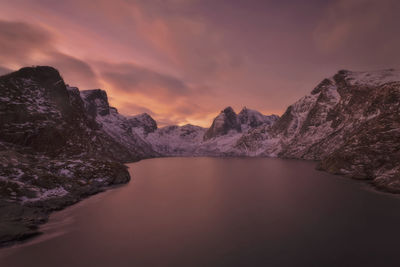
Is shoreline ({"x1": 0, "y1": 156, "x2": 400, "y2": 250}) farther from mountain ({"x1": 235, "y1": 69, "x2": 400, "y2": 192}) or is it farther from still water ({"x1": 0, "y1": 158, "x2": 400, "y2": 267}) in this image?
mountain ({"x1": 235, "y1": 69, "x2": 400, "y2": 192})

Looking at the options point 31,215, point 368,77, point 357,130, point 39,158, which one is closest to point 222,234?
point 31,215

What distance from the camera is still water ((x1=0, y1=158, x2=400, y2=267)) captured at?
15.8 m

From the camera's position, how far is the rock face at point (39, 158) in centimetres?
2503

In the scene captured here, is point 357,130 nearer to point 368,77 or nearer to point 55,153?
point 368,77

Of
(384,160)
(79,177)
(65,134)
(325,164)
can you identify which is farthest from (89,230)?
(325,164)

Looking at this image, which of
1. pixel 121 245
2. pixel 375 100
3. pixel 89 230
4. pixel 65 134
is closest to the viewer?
pixel 121 245

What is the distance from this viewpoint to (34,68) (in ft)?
276

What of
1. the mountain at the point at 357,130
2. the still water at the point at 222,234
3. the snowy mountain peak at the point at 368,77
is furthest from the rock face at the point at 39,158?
the snowy mountain peak at the point at 368,77

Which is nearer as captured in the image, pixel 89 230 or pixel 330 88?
pixel 89 230

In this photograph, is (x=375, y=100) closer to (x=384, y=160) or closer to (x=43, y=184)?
(x=384, y=160)

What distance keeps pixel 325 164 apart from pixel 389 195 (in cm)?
4335

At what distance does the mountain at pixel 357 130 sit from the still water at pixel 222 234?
74.1 ft

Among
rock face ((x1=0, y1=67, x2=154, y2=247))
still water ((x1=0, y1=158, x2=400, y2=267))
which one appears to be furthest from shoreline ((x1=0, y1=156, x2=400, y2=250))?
still water ((x1=0, y1=158, x2=400, y2=267))

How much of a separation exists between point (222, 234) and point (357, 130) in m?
97.0
